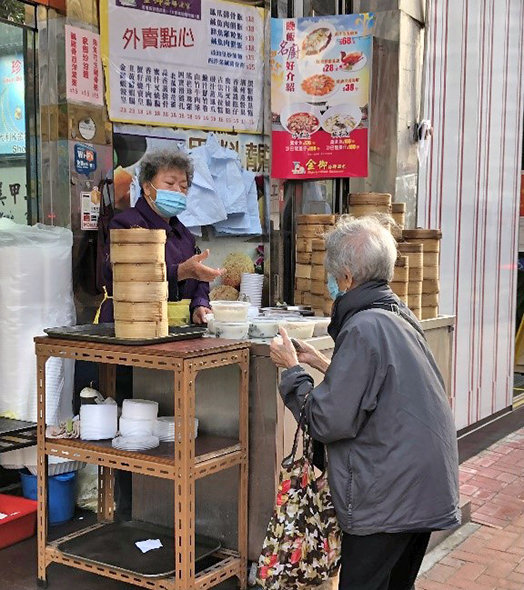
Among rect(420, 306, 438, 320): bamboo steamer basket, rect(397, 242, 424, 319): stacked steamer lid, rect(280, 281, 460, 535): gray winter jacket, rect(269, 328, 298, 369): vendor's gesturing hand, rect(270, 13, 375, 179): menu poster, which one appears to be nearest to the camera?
rect(280, 281, 460, 535): gray winter jacket


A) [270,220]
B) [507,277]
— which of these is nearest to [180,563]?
[270,220]

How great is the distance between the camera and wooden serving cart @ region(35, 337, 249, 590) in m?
3.30

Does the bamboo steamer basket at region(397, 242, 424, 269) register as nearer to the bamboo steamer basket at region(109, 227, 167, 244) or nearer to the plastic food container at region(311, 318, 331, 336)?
the plastic food container at region(311, 318, 331, 336)

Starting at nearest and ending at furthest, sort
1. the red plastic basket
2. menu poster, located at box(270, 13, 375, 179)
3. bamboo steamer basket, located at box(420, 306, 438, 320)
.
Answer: the red plastic basket, bamboo steamer basket, located at box(420, 306, 438, 320), menu poster, located at box(270, 13, 375, 179)

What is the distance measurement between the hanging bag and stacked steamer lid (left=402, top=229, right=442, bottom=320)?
2084 millimetres

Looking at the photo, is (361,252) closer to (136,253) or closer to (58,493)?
(136,253)

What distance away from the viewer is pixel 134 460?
135 inches

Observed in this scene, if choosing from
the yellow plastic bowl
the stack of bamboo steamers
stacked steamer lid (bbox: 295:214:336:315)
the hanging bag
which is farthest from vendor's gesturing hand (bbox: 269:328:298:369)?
the stack of bamboo steamers

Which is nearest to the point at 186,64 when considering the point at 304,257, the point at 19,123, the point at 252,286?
the point at 19,123

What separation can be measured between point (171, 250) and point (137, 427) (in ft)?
3.84

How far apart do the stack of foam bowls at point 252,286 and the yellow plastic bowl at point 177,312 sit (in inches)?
76.8

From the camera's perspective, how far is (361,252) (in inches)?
116

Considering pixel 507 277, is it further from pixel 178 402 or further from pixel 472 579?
pixel 178 402

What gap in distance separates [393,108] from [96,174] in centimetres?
213
